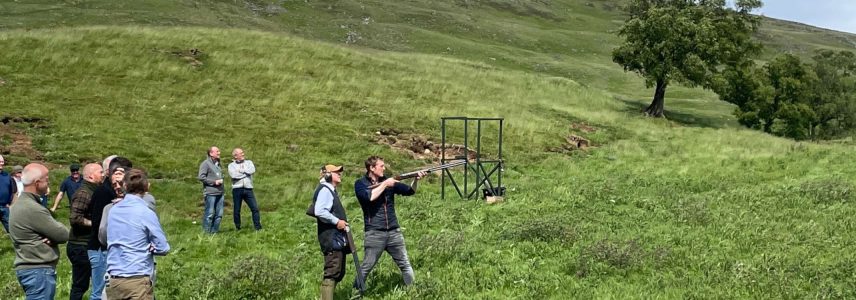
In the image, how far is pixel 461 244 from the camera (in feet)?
39.1

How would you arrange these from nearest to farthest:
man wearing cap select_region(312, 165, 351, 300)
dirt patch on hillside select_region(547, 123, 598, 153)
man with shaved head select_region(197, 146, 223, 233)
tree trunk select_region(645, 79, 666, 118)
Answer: man wearing cap select_region(312, 165, 351, 300), man with shaved head select_region(197, 146, 223, 233), dirt patch on hillside select_region(547, 123, 598, 153), tree trunk select_region(645, 79, 666, 118)

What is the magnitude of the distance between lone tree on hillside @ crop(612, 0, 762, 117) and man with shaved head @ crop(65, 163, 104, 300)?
42.0 m

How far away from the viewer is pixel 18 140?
22.2 meters

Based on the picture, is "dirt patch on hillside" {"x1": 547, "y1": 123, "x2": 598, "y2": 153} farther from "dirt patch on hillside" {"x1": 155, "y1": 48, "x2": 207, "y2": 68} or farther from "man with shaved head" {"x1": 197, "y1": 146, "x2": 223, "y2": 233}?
"dirt patch on hillside" {"x1": 155, "y1": 48, "x2": 207, "y2": 68}

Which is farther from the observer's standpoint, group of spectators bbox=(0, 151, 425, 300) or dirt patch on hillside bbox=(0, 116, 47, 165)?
dirt patch on hillside bbox=(0, 116, 47, 165)

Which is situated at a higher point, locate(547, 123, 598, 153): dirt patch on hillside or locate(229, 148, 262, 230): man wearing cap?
locate(229, 148, 262, 230): man wearing cap

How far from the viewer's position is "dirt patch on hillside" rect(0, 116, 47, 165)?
2073cm

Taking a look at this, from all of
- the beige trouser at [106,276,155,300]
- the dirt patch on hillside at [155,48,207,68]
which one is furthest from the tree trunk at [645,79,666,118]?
the beige trouser at [106,276,155,300]

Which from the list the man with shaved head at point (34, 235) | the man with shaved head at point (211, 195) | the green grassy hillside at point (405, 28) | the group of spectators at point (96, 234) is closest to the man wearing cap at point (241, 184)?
the man with shaved head at point (211, 195)

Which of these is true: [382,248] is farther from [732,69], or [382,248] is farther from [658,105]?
[732,69]

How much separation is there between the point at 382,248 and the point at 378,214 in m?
0.55

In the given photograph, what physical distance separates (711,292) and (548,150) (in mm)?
21059

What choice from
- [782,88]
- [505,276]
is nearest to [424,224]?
[505,276]

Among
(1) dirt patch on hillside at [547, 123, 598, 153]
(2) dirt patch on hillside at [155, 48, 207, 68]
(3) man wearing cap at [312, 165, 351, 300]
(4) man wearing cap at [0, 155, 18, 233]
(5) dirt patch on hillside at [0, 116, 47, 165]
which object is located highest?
(2) dirt patch on hillside at [155, 48, 207, 68]
